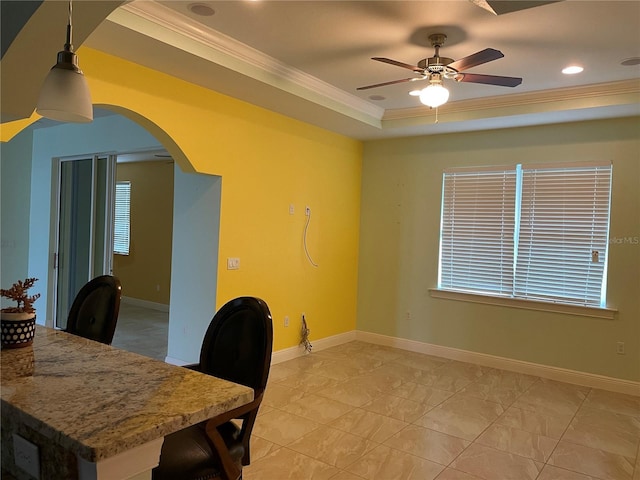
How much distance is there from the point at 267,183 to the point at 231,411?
3.41 meters

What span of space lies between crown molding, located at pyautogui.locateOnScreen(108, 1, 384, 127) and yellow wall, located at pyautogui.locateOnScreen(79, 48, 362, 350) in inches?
21.3

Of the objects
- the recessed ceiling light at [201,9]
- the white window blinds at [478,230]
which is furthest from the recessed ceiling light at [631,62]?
the recessed ceiling light at [201,9]

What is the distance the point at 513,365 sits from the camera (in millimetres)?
5141

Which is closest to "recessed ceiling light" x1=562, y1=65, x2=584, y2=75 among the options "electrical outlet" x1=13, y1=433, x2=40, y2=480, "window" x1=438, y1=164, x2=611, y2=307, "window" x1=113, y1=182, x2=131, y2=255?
"window" x1=438, y1=164, x2=611, y2=307

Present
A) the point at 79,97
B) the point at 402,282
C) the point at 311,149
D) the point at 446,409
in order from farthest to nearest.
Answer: the point at 402,282, the point at 311,149, the point at 446,409, the point at 79,97

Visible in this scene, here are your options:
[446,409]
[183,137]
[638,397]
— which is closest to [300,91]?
[183,137]

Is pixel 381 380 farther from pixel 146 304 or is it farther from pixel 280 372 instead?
pixel 146 304

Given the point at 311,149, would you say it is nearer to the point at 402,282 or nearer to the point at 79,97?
the point at 402,282

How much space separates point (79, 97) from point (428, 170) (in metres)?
4.67

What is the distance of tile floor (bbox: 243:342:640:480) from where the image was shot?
298 centimetres

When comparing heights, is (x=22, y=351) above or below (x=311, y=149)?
below

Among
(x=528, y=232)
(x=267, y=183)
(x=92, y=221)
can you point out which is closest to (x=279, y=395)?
(x=267, y=183)

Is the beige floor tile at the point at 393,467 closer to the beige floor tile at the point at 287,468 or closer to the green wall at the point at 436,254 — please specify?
the beige floor tile at the point at 287,468

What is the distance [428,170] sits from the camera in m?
5.76
